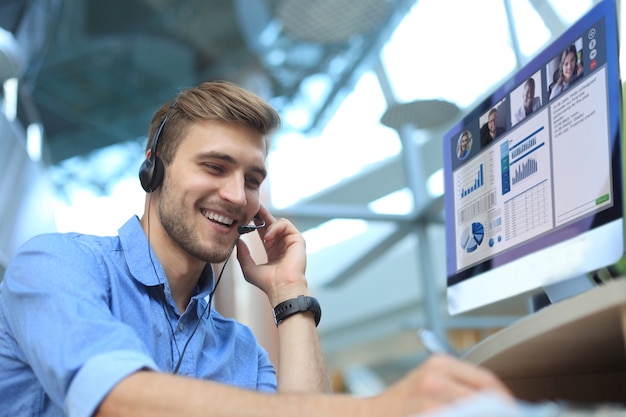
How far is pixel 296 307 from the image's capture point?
4.86 ft

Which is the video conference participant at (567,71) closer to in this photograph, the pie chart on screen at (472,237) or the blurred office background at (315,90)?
the pie chart on screen at (472,237)

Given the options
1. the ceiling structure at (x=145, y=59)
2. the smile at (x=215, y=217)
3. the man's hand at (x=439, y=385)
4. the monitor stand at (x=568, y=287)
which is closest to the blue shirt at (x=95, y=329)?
the smile at (x=215, y=217)

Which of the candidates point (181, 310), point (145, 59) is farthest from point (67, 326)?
point (145, 59)

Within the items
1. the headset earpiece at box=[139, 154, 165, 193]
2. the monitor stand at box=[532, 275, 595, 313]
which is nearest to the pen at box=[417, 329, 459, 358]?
the monitor stand at box=[532, 275, 595, 313]

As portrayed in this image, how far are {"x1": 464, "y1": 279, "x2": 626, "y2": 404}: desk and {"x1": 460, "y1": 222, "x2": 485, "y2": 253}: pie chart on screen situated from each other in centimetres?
36

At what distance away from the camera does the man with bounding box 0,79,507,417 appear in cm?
81

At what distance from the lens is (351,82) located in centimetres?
710

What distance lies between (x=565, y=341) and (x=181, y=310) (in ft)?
2.66

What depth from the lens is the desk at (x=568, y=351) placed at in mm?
743

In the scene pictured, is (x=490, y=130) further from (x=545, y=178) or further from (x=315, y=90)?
(x=315, y=90)

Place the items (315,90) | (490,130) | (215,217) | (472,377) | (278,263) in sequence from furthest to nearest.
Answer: (315,90) < (278,263) < (215,217) < (490,130) < (472,377)


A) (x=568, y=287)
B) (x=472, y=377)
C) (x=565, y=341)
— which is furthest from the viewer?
(x=568, y=287)

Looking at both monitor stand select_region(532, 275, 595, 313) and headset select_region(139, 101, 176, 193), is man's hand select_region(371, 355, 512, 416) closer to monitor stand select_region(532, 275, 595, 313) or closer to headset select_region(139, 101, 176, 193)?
monitor stand select_region(532, 275, 595, 313)

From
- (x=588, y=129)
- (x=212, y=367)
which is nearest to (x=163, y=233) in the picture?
(x=212, y=367)
